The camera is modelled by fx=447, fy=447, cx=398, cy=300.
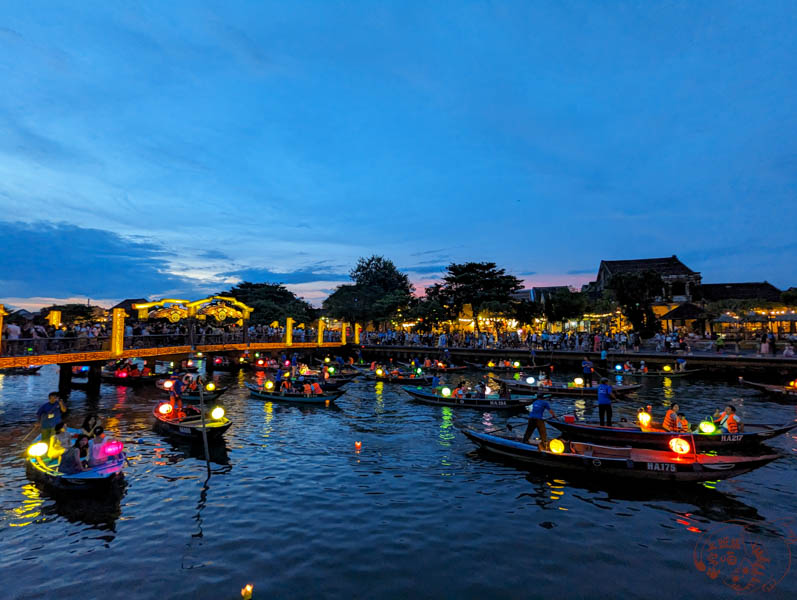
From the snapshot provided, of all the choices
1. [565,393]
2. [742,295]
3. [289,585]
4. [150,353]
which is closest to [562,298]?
[742,295]

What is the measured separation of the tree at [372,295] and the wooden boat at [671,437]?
53.6 metres

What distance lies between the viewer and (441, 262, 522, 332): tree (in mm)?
56688

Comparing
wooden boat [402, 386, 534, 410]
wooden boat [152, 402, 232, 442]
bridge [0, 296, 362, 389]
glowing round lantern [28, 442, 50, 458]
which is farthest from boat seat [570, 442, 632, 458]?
bridge [0, 296, 362, 389]

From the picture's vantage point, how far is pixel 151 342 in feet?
A: 105

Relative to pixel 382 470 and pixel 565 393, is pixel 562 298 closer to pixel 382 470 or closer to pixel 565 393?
pixel 565 393

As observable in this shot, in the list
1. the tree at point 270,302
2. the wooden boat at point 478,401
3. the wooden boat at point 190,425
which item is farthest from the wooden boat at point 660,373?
the tree at point 270,302

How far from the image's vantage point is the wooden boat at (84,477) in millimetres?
11508

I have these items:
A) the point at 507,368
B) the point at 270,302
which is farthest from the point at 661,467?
the point at 270,302

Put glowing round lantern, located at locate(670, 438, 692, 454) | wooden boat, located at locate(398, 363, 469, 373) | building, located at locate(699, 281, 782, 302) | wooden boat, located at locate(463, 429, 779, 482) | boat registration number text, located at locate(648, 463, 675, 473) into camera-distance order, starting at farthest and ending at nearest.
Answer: building, located at locate(699, 281, 782, 302) < wooden boat, located at locate(398, 363, 469, 373) < glowing round lantern, located at locate(670, 438, 692, 454) < boat registration number text, located at locate(648, 463, 675, 473) < wooden boat, located at locate(463, 429, 779, 482)

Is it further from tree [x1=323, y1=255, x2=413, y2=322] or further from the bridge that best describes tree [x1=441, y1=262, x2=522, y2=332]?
the bridge

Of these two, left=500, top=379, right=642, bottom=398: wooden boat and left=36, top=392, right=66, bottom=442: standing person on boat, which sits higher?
left=36, top=392, right=66, bottom=442: standing person on boat

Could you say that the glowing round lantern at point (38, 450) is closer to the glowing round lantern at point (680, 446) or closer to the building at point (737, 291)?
the glowing round lantern at point (680, 446)

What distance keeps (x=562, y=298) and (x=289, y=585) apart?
55.9 m

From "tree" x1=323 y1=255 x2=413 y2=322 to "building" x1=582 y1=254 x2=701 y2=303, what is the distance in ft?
101
